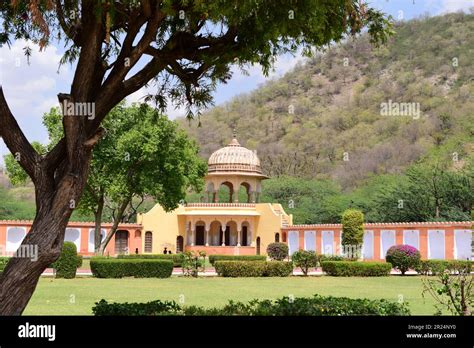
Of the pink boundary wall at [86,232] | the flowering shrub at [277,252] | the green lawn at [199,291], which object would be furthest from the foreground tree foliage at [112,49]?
the pink boundary wall at [86,232]

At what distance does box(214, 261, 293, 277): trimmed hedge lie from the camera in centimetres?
2564

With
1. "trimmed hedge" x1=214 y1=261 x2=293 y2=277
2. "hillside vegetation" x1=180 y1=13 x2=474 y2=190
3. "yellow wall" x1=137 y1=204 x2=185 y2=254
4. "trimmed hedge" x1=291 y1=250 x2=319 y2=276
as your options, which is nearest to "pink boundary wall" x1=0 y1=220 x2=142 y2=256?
"yellow wall" x1=137 y1=204 x2=185 y2=254

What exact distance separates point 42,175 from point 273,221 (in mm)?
37341

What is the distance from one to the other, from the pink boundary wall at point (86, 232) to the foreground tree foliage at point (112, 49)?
3009cm

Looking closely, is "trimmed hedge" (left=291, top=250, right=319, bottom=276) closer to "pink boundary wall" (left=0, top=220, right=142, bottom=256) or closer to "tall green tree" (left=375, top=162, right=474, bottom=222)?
"pink boundary wall" (left=0, top=220, right=142, bottom=256)

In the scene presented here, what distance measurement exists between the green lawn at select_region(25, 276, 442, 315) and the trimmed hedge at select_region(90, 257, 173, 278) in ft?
2.71

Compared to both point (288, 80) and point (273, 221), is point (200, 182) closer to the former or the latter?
point (273, 221)

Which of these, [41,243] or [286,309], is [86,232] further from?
[286,309]

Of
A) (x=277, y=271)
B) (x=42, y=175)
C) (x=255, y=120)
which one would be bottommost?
(x=277, y=271)

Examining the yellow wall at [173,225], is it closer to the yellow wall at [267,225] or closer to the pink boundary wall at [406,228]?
the yellow wall at [267,225]

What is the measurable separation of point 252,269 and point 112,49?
17.4 meters

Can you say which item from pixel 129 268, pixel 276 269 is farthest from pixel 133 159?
pixel 276 269

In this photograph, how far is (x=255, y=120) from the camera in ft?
311
